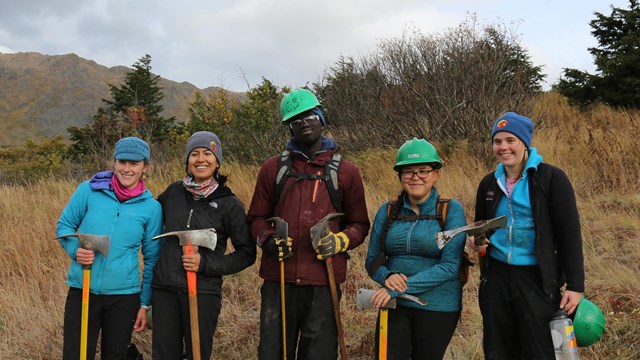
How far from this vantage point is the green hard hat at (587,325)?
2.63 meters

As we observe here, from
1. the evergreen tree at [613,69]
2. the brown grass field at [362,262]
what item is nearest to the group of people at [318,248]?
the brown grass field at [362,262]

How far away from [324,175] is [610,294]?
2.83 meters

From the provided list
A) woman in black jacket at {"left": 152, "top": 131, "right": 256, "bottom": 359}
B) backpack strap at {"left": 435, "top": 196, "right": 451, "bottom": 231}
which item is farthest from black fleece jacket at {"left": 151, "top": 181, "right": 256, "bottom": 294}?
backpack strap at {"left": 435, "top": 196, "right": 451, "bottom": 231}

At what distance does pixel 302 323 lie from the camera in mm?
3123

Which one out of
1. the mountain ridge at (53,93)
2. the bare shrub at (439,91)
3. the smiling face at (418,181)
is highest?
the mountain ridge at (53,93)

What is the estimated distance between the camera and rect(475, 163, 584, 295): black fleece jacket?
265 cm

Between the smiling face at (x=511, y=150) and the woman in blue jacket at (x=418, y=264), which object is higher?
the smiling face at (x=511, y=150)

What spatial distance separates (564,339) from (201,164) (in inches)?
92.3

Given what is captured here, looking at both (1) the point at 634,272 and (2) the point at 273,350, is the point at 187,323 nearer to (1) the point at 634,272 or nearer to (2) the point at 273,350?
(2) the point at 273,350

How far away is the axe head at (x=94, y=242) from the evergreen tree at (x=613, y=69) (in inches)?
515

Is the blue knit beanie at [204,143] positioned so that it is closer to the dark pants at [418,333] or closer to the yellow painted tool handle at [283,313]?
the yellow painted tool handle at [283,313]

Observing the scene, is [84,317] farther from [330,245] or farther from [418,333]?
[418,333]

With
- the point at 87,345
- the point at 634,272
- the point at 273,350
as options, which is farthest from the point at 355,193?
the point at 634,272

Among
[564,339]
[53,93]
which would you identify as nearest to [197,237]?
[564,339]
